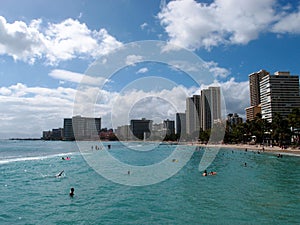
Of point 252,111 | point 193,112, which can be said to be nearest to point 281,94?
point 252,111

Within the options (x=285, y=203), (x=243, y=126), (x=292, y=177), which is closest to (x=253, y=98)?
(x=243, y=126)

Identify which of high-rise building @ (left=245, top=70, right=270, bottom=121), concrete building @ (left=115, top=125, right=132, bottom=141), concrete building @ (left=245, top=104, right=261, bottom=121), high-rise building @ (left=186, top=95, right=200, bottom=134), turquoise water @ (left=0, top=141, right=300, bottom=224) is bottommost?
turquoise water @ (left=0, top=141, right=300, bottom=224)

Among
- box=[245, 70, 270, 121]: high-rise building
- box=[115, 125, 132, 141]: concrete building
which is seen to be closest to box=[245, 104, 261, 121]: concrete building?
box=[245, 70, 270, 121]: high-rise building

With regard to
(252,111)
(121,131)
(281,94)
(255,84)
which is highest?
(255,84)

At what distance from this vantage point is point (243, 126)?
10038cm

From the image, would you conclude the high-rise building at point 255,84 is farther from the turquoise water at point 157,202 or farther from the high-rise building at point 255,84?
the turquoise water at point 157,202

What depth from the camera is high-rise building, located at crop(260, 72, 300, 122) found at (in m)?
132

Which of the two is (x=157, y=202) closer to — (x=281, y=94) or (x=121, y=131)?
(x=121, y=131)

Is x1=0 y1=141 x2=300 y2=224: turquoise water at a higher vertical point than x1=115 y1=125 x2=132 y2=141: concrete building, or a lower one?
lower

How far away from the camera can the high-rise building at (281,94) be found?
434 ft

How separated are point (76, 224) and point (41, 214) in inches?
120

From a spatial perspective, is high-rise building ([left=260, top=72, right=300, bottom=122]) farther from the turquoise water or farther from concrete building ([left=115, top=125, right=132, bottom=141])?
the turquoise water

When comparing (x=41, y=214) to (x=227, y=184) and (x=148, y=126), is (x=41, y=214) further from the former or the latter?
(x=148, y=126)

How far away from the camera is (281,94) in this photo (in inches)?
5246
